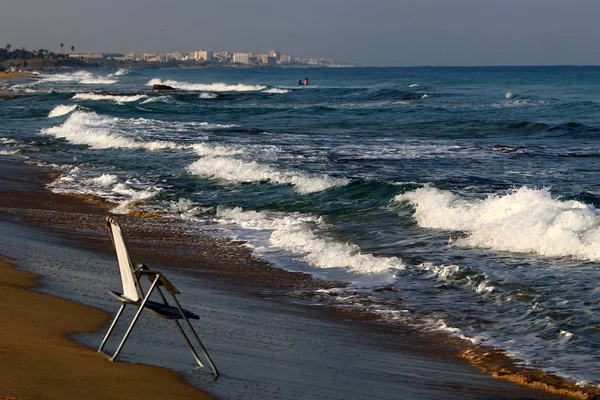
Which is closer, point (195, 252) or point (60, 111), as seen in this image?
point (195, 252)

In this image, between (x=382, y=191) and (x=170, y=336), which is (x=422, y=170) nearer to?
(x=382, y=191)

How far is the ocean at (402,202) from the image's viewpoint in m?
8.80

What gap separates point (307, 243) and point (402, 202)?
367cm

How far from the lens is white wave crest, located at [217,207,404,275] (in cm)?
1098

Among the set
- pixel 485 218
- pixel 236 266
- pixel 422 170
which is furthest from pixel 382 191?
pixel 236 266

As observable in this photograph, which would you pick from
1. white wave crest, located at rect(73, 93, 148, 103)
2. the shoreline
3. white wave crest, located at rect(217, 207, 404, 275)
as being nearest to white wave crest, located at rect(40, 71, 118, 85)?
white wave crest, located at rect(73, 93, 148, 103)

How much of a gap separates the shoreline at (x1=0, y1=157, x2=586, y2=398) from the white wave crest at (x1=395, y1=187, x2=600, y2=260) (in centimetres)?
335

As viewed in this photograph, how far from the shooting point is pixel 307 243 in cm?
1250

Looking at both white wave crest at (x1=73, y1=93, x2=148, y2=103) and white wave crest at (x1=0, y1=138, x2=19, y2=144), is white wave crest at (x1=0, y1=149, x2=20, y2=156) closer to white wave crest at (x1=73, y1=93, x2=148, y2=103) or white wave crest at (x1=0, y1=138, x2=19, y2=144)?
white wave crest at (x1=0, y1=138, x2=19, y2=144)

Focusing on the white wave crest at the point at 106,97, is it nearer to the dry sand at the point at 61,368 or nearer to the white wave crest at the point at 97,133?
the white wave crest at the point at 97,133

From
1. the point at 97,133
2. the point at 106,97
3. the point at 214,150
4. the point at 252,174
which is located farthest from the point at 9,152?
the point at 106,97

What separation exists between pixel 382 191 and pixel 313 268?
5.95 meters

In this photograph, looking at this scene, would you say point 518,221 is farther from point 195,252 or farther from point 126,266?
point 126,266

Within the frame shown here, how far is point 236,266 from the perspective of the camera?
437 inches
